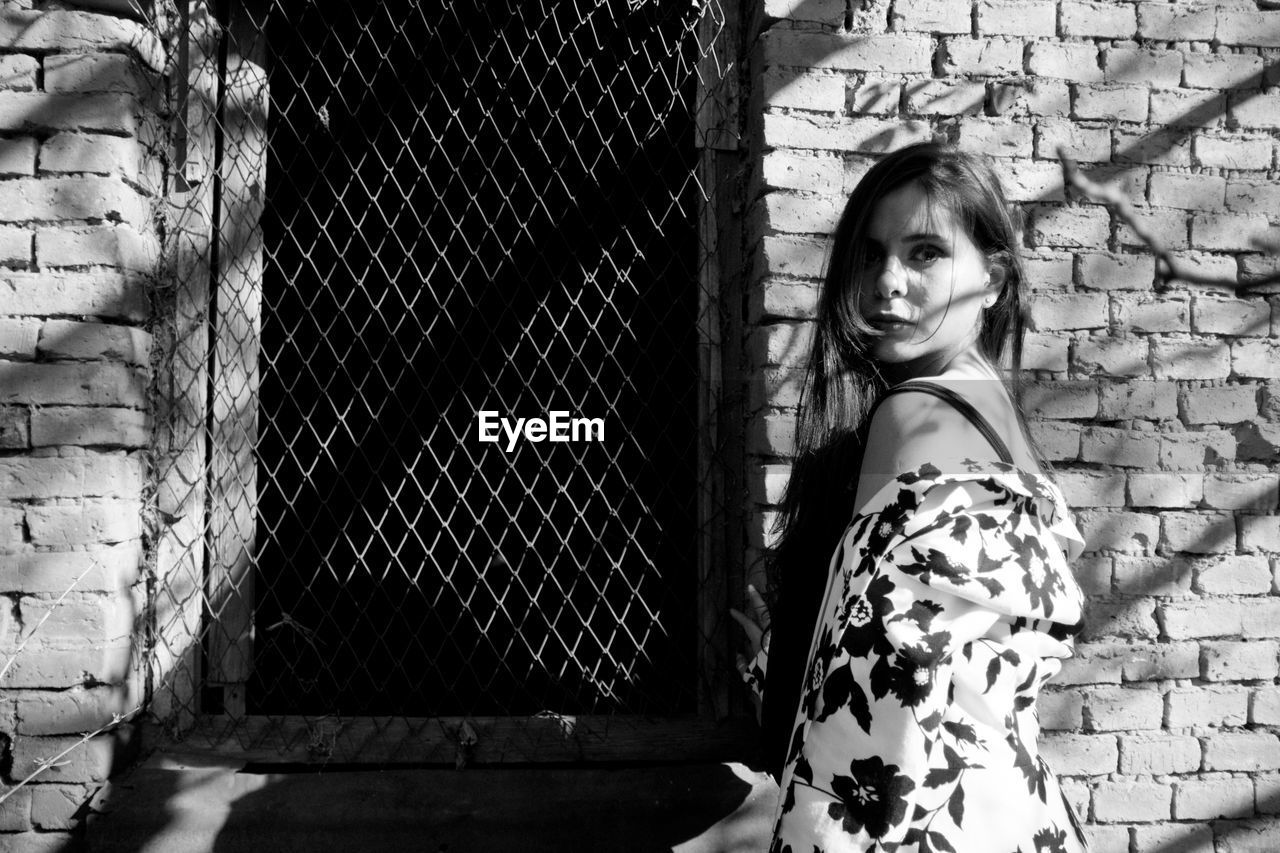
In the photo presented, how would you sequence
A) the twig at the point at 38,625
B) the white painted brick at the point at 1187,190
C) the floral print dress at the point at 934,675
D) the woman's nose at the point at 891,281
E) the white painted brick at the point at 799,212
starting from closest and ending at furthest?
the floral print dress at the point at 934,675, the woman's nose at the point at 891,281, the twig at the point at 38,625, the white painted brick at the point at 799,212, the white painted brick at the point at 1187,190

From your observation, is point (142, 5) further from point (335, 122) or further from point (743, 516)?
point (743, 516)

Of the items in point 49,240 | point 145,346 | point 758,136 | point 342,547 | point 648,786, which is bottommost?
point 648,786

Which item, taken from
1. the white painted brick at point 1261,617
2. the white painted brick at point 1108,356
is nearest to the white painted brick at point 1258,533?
the white painted brick at point 1261,617

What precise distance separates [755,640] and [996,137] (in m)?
1.34

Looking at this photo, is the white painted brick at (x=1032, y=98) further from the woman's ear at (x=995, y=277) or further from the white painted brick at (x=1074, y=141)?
the woman's ear at (x=995, y=277)

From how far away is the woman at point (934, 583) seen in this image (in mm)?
1238

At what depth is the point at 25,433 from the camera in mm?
1979

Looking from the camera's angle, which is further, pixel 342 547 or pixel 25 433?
pixel 342 547

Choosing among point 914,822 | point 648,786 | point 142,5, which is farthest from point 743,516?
point 142,5

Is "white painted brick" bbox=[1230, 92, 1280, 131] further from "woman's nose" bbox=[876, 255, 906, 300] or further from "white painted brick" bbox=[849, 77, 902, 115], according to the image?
"woman's nose" bbox=[876, 255, 906, 300]

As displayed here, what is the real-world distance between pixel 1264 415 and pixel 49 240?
286cm

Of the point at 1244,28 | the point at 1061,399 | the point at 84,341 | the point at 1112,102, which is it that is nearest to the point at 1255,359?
the point at 1061,399

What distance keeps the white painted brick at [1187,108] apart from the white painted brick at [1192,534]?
38.0 inches

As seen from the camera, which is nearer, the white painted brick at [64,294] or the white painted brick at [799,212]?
the white painted brick at [64,294]
